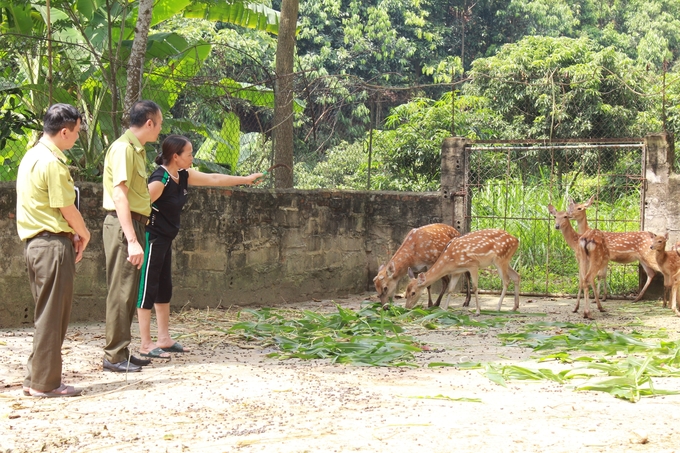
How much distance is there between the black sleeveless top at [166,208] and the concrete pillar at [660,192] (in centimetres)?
600

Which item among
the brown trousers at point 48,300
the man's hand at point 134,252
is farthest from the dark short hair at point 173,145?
the brown trousers at point 48,300

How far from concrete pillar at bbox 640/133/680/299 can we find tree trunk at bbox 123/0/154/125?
19.2ft

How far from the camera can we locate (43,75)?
9914 mm

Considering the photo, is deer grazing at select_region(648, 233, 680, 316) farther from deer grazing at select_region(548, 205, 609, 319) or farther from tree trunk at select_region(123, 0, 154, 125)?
tree trunk at select_region(123, 0, 154, 125)

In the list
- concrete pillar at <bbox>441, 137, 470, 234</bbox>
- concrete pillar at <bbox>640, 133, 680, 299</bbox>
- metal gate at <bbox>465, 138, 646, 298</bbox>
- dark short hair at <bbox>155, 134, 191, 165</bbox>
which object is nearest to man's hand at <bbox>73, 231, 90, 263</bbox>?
dark short hair at <bbox>155, 134, 191, 165</bbox>

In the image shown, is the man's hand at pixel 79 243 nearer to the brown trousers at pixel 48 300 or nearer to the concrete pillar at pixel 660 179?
the brown trousers at pixel 48 300

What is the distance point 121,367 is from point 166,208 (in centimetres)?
121

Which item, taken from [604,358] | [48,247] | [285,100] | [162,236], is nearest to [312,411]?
[48,247]

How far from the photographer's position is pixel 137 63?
788 centimetres

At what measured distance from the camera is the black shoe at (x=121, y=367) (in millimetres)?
5371

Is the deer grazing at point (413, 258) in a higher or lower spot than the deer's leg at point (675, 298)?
higher

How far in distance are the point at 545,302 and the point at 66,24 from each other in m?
6.40

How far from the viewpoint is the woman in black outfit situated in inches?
225

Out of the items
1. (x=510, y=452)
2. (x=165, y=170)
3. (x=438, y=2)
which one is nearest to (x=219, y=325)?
(x=165, y=170)
